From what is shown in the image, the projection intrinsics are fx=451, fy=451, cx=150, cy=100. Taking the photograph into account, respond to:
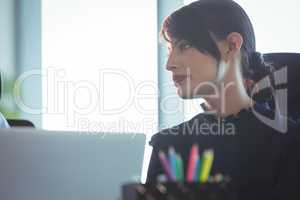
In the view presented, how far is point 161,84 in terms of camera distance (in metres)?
1.35

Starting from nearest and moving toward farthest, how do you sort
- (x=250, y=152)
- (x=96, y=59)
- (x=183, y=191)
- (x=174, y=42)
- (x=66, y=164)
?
(x=183, y=191)
(x=66, y=164)
(x=250, y=152)
(x=174, y=42)
(x=96, y=59)

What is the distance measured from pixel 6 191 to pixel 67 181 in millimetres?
107

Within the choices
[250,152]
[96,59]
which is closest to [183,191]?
[250,152]

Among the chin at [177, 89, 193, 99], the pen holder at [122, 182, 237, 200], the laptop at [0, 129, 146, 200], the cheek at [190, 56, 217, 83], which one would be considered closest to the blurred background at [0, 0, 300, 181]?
the chin at [177, 89, 193, 99]

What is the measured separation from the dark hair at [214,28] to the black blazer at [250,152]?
0.13m

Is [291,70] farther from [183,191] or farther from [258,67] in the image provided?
[183,191]

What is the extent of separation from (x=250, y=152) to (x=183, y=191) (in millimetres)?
517

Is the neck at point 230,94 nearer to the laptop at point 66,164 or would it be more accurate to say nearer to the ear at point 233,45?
the ear at point 233,45

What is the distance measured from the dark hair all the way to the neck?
23 millimetres

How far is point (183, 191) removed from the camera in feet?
1.77

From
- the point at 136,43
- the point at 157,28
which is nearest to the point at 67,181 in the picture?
the point at 157,28

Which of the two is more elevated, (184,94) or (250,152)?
(184,94)

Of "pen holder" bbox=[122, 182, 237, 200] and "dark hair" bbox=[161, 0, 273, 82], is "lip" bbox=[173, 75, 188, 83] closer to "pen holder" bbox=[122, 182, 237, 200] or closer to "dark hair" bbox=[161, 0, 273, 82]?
"dark hair" bbox=[161, 0, 273, 82]

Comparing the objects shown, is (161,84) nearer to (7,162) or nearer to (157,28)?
(157,28)
